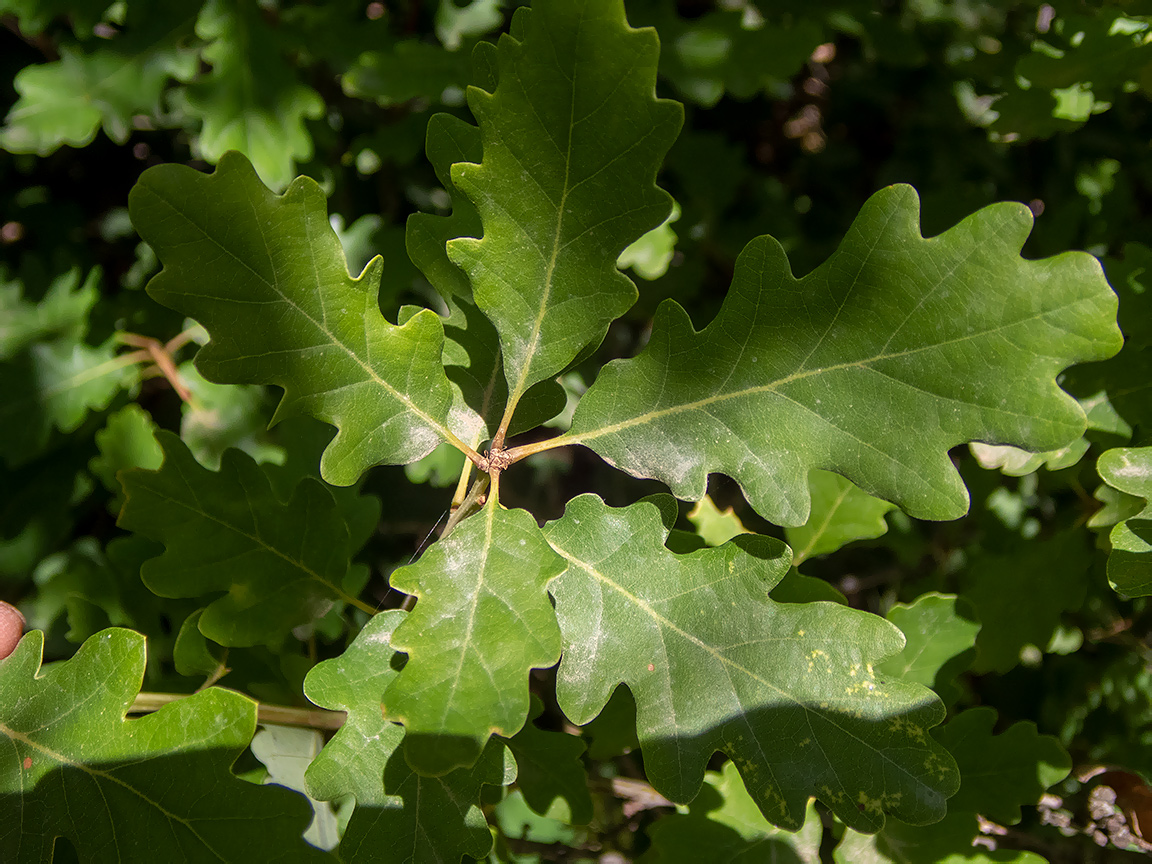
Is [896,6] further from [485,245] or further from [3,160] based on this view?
[3,160]

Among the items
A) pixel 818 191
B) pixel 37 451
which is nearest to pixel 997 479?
pixel 818 191

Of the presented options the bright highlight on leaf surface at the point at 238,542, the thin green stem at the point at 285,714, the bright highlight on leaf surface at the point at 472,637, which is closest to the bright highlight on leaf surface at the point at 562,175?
the bright highlight on leaf surface at the point at 472,637

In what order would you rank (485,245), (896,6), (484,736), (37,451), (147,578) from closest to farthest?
(484,736), (485,245), (147,578), (37,451), (896,6)

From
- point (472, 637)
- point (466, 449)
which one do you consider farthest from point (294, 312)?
point (472, 637)

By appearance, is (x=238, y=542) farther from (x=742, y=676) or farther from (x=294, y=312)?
(x=742, y=676)

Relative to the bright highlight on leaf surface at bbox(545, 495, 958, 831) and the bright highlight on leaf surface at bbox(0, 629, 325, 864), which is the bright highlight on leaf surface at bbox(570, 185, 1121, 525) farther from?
the bright highlight on leaf surface at bbox(0, 629, 325, 864)

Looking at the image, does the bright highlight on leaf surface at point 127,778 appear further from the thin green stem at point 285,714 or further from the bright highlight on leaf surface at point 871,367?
the bright highlight on leaf surface at point 871,367

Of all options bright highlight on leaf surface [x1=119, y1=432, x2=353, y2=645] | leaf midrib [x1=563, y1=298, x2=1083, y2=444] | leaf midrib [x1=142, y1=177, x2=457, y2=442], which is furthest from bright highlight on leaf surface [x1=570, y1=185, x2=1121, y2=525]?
bright highlight on leaf surface [x1=119, y1=432, x2=353, y2=645]
